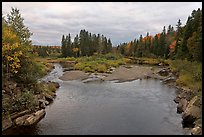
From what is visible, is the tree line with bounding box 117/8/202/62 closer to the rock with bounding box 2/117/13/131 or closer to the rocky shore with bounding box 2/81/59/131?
the rocky shore with bounding box 2/81/59/131

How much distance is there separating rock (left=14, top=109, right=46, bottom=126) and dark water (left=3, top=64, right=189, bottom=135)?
54 cm

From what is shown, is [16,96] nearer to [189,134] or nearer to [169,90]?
[189,134]

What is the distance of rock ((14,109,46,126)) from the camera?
72.0ft

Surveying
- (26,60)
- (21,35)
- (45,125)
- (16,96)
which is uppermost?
(21,35)

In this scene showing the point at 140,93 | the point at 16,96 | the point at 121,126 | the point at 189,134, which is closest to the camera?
the point at 189,134

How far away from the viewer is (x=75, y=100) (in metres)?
Result: 30.8

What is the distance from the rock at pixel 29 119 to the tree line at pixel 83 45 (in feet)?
291

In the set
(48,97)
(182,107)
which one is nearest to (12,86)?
(48,97)

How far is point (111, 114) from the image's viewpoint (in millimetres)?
24969

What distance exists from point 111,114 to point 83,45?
9015 cm

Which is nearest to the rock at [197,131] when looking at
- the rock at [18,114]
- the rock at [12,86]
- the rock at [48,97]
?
the rock at [18,114]

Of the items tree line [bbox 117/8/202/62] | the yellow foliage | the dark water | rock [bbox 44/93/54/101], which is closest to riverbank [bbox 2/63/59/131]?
the dark water

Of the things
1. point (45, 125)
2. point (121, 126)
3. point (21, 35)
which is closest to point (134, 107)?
point (121, 126)

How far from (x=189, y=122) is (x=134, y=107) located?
21.2 ft
